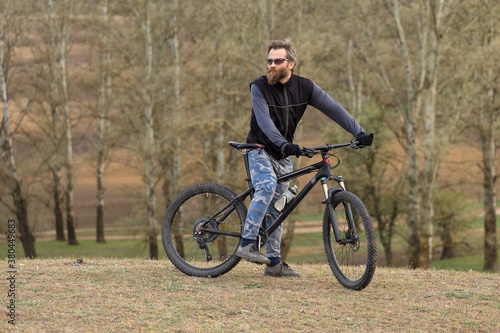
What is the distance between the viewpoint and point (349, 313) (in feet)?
15.6

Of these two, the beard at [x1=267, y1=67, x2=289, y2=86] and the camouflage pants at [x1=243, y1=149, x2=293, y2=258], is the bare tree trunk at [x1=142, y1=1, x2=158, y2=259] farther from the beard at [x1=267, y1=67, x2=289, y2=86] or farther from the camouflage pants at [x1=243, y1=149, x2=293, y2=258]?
the beard at [x1=267, y1=67, x2=289, y2=86]

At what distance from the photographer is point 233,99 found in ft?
105

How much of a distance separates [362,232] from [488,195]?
72.8 feet

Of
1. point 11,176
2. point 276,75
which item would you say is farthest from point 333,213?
point 11,176

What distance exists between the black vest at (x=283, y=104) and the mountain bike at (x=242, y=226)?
0.14m

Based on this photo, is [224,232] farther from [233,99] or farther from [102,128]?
[102,128]

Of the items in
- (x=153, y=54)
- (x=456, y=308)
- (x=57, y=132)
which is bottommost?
(x=456, y=308)

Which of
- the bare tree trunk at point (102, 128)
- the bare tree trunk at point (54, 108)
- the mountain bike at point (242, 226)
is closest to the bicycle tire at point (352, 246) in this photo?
the mountain bike at point (242, 226)

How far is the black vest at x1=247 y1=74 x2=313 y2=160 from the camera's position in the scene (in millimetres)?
5652

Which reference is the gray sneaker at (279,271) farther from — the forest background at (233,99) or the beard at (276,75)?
the forest background at (233,99)

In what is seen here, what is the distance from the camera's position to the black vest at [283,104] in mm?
5652

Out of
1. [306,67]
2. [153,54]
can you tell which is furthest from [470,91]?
[153,54]

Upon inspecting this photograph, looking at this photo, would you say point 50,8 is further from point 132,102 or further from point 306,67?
point 306,67

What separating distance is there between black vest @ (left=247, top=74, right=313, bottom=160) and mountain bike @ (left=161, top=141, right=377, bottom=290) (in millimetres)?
144
